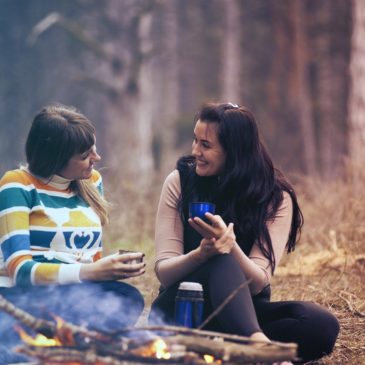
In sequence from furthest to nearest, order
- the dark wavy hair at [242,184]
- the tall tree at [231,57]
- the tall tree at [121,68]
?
the tall tree at [231,57], the tall tree at [121,68], the dark wavy hair at [242,184]

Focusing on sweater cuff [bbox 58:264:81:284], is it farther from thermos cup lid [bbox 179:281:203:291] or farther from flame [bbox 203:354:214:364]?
flame [bbox 203:354:214:364]

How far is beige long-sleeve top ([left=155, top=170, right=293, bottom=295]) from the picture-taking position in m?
3.74

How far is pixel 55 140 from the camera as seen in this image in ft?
12.5

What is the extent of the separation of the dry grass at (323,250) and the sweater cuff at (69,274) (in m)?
1.33

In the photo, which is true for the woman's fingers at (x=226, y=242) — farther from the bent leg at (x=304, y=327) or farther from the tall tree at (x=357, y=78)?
the tall tree at (x=357, y=78)

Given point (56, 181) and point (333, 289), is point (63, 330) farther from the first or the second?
A: point (333, 289)

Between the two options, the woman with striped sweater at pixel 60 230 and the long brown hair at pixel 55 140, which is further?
the long brown hair at pixel 55 140

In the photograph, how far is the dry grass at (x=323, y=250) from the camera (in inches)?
187

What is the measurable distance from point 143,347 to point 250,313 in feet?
2.02

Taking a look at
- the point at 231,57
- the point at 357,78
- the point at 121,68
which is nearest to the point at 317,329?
the point at 121,68

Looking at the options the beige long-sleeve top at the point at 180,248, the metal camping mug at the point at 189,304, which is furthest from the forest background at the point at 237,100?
the metal camping mug at the point at 189,304

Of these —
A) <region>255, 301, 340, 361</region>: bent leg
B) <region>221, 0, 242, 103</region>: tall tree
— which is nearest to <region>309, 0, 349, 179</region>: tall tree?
<region>221, 0, 242, 103</region>: tall tree

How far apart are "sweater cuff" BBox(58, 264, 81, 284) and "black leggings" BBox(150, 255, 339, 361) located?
485 millimetres

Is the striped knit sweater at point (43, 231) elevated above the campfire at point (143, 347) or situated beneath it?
elevated above
